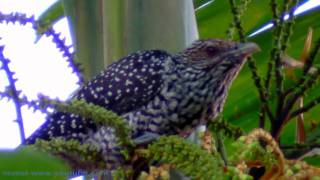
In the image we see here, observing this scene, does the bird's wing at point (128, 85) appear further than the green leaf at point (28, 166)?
Yes

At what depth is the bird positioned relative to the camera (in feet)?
4.45

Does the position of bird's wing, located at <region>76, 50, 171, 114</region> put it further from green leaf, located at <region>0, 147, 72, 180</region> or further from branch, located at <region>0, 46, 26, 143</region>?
green leaf, located at <region>0, 147, 72, 180</region>

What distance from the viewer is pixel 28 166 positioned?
10.4 inches

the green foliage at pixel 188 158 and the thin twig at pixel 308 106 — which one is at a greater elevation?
the thin twig at pixel 308 106

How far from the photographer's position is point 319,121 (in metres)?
1.27

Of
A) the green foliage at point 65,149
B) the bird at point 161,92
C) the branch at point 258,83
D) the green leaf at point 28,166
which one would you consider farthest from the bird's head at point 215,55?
the green leaf at point 28,166

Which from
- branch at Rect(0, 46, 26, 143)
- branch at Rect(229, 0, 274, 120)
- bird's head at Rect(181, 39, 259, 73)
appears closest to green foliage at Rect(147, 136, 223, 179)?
branch at Rect(0, 46, 26, 143)

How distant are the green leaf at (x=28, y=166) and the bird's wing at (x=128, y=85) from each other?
1.15 meters

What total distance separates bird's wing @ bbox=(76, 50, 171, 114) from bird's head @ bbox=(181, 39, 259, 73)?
0.08 m

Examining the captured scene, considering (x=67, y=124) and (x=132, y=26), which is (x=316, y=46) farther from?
(x=67, y=124)

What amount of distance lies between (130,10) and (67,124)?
0.47 m

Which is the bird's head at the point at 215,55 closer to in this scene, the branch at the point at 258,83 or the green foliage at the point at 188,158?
the branch at the point at 258,83

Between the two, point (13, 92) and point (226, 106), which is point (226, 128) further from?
point (226, 106)

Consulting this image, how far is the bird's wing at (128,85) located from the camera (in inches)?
57.8
